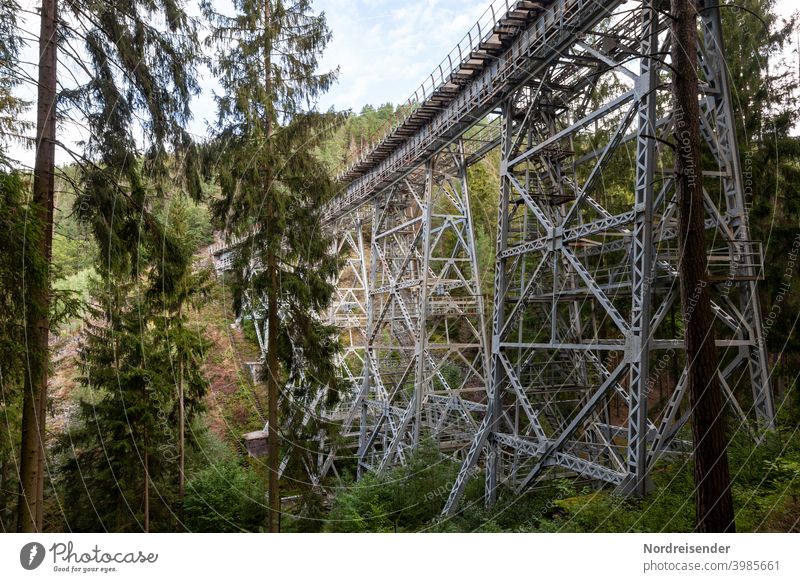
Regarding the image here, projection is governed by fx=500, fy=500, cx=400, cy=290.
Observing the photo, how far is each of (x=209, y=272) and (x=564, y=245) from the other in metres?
7.92

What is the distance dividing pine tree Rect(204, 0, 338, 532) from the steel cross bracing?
253cm

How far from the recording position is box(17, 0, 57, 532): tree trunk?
5.27 meters

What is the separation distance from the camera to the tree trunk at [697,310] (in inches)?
176

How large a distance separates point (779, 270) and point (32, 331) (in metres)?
13.4

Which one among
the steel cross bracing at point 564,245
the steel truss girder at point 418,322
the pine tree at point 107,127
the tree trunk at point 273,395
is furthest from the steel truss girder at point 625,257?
the pine tree at point 107,127

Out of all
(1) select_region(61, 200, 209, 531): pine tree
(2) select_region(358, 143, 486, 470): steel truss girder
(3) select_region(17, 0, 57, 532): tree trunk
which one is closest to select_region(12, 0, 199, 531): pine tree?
(3) select_region(17, 0, 57, 532): tree trunk

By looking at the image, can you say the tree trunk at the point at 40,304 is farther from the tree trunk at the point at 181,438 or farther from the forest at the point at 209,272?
the tree trunk at the point at 181,438

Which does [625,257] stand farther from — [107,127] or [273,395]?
[107,127]

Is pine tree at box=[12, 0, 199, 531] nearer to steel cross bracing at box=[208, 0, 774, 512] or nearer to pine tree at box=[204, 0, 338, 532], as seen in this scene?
pine tree at box=[204, 0, 338, 532]

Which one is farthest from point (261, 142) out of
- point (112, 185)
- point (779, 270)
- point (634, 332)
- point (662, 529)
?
point (779, 270)

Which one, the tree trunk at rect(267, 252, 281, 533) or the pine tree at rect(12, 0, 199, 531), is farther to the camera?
the tree trunk at rect(267, 252, 281, 533)
